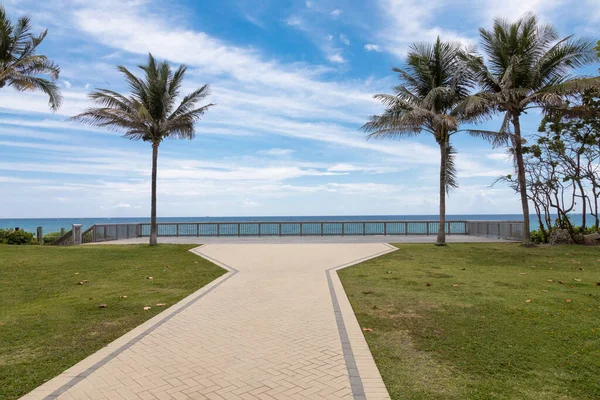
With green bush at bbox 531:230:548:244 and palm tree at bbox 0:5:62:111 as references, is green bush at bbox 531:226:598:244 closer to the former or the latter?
green bush at bbox 531:230:548:244

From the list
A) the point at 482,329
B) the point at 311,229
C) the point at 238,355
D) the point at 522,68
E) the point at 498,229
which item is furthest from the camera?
the point at 311,229

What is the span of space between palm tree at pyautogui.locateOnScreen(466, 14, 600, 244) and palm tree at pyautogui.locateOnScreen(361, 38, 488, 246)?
1113mm

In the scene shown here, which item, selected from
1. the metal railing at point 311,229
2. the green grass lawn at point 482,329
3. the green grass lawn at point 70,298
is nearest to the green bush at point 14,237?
the green grass lawn at point 70,298

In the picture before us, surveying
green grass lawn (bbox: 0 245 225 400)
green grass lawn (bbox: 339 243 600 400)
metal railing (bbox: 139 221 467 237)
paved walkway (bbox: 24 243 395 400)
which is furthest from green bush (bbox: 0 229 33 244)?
green grass lawn (bbox: 339 243 600 400)

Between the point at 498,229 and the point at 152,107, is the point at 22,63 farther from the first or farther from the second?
the point at 498,229

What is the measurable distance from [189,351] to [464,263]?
10.6 metres

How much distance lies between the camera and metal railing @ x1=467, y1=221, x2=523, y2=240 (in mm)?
21344

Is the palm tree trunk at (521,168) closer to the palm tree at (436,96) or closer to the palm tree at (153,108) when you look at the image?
the palm tree at (436,96)

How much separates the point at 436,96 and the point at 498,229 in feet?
30.4

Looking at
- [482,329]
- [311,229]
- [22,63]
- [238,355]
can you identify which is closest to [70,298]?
[238,355]

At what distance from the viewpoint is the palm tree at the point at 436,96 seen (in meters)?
18.5

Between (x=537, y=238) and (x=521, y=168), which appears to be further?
(x=537, y=238)

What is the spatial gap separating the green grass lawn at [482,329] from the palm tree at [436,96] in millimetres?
8580

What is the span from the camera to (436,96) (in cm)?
1886
